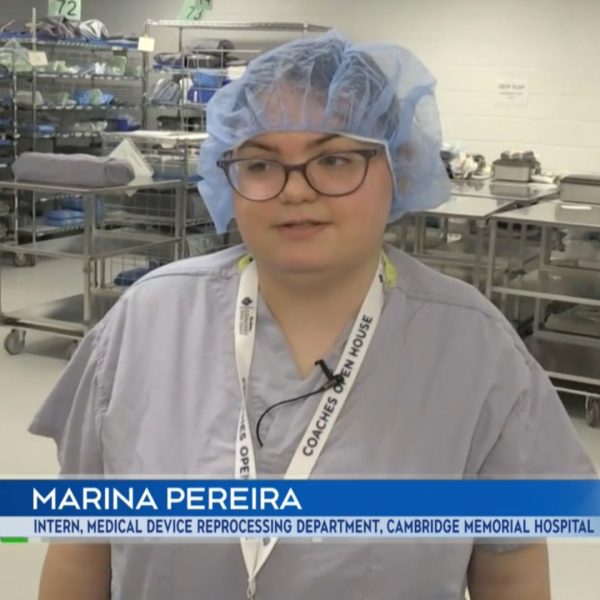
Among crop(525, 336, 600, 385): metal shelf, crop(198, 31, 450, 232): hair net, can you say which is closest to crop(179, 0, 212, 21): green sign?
crop(525, 336, 600, 385): metal shelf

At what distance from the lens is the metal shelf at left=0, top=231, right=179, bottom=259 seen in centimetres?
Answer: 446

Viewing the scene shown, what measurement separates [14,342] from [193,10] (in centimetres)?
375

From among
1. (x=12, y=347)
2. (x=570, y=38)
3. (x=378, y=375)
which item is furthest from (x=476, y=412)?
(x=570, y=38)

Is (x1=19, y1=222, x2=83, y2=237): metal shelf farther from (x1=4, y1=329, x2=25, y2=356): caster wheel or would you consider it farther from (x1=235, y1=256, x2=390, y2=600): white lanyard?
(x1=235, y1=256, x2=390, y2=600): white lanyard

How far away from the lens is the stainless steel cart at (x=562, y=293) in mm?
3854

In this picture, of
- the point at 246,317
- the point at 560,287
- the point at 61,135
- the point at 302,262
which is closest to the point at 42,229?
the point at 61,135

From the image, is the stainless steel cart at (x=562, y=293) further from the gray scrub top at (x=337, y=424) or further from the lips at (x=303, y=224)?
the lips at (x=303, y=224)

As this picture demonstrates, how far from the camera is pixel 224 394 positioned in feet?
3.96

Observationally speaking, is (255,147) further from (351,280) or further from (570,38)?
(570,38)

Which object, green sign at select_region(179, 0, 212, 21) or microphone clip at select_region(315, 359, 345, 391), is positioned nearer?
microphone clip at select_region(315, 359, 345, 391)

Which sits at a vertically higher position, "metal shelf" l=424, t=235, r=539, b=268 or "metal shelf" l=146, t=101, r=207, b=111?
"metal shelf" l=146, t=101, r=207, b=111

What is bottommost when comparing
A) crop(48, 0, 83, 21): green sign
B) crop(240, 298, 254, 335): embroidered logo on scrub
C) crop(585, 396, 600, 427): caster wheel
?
crop(585, 396, 600, 427): caster wheel

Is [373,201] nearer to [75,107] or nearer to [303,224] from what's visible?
[303,224]

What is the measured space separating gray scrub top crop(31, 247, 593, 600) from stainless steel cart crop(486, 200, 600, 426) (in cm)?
272
